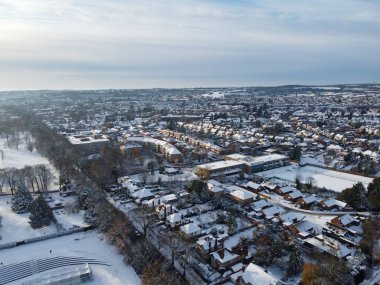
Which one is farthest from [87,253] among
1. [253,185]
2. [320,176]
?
[320,176]

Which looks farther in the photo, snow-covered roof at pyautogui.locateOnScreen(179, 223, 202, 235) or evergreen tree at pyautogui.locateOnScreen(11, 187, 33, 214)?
evergreen tree at pyautogui.locateOnScreen(11, 187, 33, 214)

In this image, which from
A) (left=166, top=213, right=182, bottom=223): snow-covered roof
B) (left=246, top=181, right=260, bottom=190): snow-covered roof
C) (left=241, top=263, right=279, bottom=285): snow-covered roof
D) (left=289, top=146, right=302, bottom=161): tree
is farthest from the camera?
(left=289, top=146, right=302, bottom=161): tree

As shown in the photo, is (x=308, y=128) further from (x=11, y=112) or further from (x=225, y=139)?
(x=11, y=112)

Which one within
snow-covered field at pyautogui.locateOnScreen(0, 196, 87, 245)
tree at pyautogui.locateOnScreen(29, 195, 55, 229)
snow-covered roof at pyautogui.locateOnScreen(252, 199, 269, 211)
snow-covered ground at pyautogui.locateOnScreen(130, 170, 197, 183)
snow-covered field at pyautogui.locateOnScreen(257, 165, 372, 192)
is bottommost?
snow-covered field at pyautogui.locateOnScreen(257, 165, 372, 192)

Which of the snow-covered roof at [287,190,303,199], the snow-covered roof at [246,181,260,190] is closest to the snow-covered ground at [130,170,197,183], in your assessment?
the snow-covered roof at [246,181,260,190]

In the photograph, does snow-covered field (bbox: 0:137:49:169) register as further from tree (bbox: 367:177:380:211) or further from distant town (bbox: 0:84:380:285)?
tree (bbox: 367:177:380:211)

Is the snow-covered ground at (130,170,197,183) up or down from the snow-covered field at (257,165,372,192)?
up
